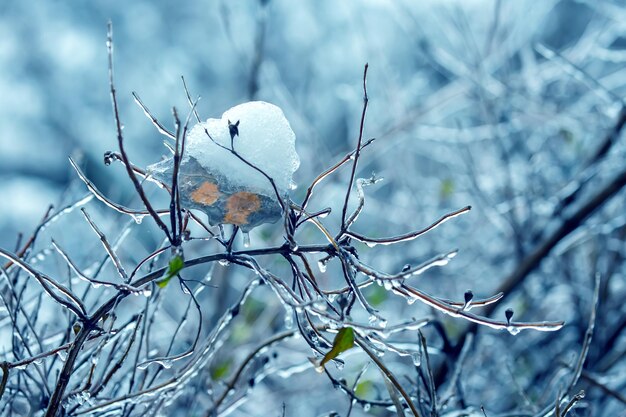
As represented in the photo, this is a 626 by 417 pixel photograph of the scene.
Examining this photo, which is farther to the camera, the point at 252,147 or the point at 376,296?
the point at 376,296

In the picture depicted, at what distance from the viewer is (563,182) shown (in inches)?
117

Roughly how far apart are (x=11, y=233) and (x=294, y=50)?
419 centimetres

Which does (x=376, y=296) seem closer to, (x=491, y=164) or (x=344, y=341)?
(x=491, y=164)

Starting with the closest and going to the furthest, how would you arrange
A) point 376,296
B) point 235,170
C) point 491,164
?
point 235,170, point 376,296, point 491,164

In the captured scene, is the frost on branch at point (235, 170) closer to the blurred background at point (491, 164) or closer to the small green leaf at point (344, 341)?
the small green leaf at point (344, 341)

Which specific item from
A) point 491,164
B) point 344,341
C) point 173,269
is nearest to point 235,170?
point 173,269

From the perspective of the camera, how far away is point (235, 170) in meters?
1.08

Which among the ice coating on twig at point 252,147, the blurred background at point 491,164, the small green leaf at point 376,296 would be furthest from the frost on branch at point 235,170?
the small green leaf at point 376,296

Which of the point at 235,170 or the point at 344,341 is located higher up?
the point at 235,170

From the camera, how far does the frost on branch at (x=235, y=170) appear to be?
1.06m

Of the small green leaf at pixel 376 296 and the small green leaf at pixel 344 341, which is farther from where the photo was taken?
the small green leaf at pixel 376 296

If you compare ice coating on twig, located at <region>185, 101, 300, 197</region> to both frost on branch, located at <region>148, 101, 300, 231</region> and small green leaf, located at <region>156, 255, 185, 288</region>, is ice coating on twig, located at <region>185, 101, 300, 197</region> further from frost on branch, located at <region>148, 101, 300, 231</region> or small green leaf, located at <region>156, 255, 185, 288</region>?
small green leaf, located at <region>156, 255, 185, 288</region>

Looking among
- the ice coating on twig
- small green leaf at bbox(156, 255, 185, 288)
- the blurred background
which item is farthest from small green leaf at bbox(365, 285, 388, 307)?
small green leaf at bbox(156, 255, 185, 288)

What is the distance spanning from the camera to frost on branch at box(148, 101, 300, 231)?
106 cm
